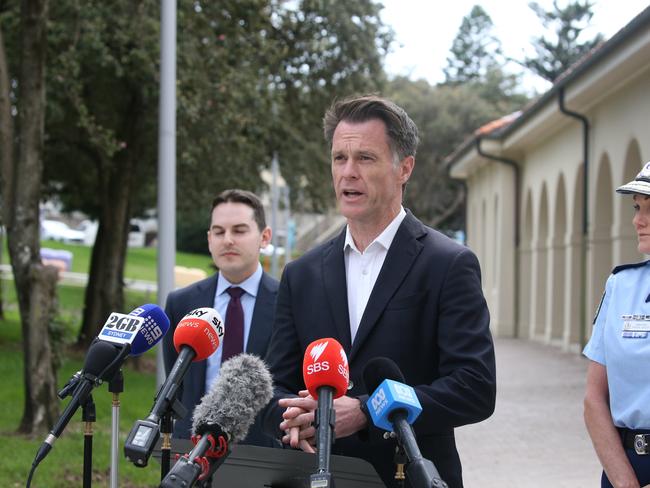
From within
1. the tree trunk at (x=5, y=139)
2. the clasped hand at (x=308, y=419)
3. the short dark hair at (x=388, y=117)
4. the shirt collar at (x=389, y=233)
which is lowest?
the clasped hand at (x=308, y=419)

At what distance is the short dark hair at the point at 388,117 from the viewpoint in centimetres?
366

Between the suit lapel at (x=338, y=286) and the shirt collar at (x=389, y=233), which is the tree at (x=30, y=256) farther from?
the shirt collar at (x=389, y=233)

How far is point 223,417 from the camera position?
2.94 meters

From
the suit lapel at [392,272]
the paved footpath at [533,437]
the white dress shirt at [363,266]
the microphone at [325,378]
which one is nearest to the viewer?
the microphone at [325,378]

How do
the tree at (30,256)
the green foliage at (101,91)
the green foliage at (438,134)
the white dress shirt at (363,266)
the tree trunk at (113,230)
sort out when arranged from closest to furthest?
1. the white dress shirt at (363,266)
2. the tree at (30,256)
3. the green foliage at (101,91)
4. the tree trunk at (113,230)
5. the green foliage at (438,134)

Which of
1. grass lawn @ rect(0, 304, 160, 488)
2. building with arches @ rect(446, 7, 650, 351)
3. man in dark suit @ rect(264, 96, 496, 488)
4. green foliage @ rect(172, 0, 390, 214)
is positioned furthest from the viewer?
building with arches @ rect(446, 7, 650, 351)

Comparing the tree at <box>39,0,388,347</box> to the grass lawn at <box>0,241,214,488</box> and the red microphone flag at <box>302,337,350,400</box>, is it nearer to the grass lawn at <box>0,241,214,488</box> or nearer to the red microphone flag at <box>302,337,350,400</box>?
the grass lawn at <box>0,241,214,488</box>

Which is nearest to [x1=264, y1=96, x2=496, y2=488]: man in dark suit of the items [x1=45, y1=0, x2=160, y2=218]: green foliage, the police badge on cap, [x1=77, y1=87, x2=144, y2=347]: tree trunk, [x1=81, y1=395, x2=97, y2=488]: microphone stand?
[x1=81, y1=395, x2=97, y2=488]: microphone stand

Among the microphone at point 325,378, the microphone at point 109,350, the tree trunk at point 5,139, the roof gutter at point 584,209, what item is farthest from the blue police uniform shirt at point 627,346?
the roof gutter at point 584,209

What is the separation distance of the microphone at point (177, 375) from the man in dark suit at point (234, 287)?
2.14 meters

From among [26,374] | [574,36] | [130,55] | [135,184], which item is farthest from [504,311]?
[574,36]

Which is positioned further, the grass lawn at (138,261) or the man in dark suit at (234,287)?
the grass lawn at (138,261)

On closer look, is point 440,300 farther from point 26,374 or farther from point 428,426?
point 26,374

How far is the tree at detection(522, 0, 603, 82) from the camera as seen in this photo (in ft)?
202
